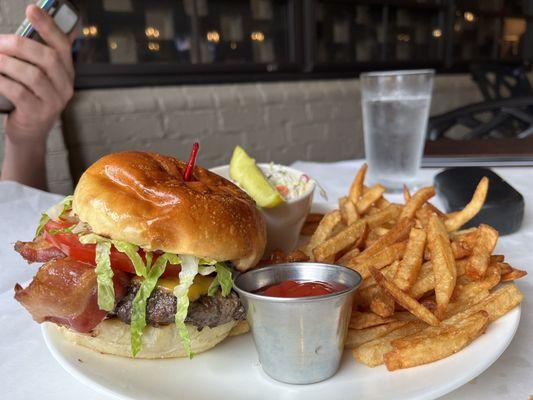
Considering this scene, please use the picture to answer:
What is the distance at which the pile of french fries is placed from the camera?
2.91ft

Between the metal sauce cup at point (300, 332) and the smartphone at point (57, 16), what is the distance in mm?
1462

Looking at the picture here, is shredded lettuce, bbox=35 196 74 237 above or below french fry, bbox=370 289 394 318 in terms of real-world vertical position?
above

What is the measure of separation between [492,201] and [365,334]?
2.51ft

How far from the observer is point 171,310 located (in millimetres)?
990

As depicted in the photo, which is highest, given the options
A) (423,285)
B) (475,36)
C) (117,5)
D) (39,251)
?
(117,5)

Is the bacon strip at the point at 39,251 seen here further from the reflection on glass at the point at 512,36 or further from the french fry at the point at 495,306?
the reflection on glass at the point at 512,36

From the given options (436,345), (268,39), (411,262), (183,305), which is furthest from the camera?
(268,39)

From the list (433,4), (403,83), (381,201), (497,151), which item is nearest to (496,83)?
(433,4)

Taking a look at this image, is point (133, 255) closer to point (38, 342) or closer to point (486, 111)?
point (38, 342)

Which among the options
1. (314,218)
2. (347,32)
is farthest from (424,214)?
(347,32)

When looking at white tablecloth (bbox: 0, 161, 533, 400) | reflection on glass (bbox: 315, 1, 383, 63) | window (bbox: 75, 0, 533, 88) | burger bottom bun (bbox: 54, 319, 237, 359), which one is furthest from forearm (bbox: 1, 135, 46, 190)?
reflection on glass (bbox: 315, 1, 383, 63)

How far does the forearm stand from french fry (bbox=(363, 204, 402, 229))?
1647mm

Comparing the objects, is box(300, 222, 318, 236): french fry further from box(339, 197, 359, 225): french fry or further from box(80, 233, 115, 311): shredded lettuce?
box(80, 233, 115, 311): shredded lettuce

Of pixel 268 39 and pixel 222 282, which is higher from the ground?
pixel 268 39
